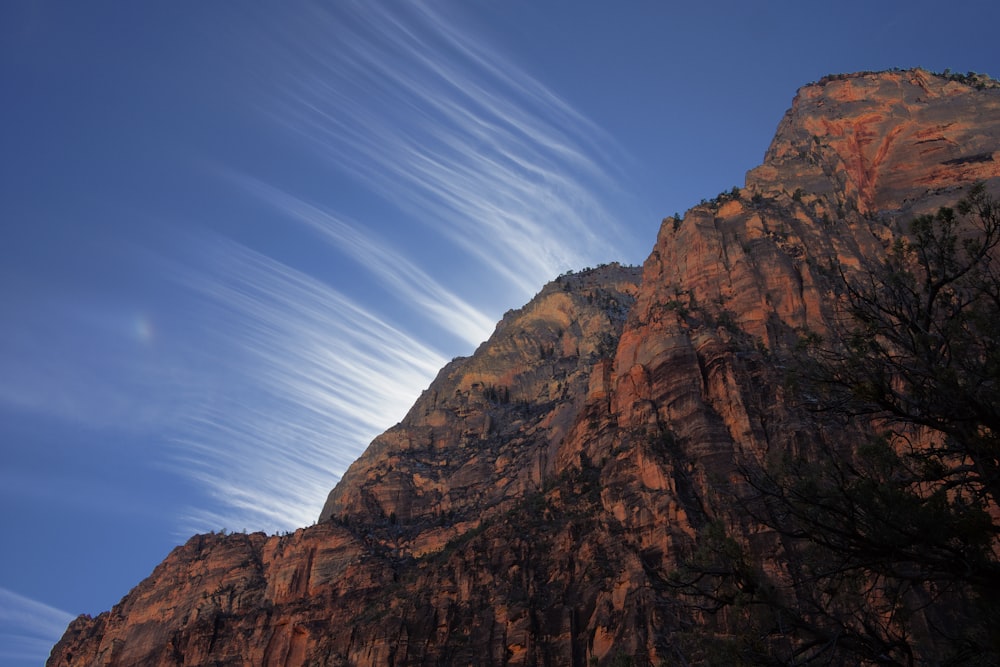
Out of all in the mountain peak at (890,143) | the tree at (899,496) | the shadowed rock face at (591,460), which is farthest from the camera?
the mountain peak at (890,143)

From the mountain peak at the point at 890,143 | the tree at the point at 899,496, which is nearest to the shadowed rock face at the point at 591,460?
the mountain peak at the point at 890,143

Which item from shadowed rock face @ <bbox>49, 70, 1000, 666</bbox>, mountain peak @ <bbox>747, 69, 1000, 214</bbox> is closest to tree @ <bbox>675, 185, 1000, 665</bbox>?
shadowed rock face @ <bbox>49, 70, 1000, 666</bbox>

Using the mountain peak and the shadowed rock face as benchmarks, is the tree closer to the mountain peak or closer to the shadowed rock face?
the shadowed rock face

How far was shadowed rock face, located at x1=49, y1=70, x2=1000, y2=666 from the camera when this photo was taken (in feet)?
218

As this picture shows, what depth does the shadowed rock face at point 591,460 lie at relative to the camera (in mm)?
66375

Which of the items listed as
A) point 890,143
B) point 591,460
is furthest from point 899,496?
point 890,143

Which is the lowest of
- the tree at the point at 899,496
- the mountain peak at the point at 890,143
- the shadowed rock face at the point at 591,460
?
the tree at the point at 899,496

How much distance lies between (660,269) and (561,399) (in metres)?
33.7

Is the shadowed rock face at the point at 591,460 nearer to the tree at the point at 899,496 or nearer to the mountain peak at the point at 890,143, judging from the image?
the mountain peak at the point at 890,143

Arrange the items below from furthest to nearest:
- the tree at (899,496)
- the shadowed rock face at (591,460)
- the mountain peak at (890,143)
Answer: the mountain peak at (890,143), the shadowed rock face at (591,460), the tree at (899,496)

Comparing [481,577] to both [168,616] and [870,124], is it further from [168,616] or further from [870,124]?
[870,124]

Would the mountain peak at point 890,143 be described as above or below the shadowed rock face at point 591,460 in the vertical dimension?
above

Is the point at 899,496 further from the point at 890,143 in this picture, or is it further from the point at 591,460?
the point at 890,143

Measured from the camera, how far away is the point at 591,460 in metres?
82.3
